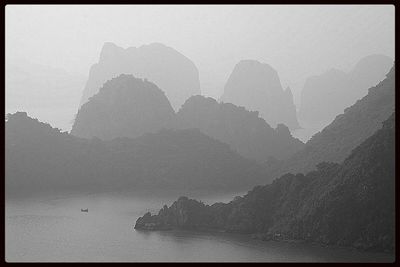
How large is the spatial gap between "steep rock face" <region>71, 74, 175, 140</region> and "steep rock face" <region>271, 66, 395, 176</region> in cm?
3121

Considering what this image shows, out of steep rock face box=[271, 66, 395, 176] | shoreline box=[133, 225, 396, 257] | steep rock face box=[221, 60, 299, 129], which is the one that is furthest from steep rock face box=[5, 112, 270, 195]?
steep rock face box=[221, 60, 299, 129]

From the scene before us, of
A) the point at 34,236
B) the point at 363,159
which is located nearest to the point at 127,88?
the point at 34,236

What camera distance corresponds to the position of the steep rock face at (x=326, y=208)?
48312 mm

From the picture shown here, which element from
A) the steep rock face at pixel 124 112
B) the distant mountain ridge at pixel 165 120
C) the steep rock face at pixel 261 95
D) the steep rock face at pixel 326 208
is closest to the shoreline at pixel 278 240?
the steep rock face at pixel 326 208

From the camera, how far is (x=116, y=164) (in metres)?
89.1

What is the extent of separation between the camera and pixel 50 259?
47.3 m

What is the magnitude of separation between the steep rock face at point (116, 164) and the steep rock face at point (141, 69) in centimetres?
8804

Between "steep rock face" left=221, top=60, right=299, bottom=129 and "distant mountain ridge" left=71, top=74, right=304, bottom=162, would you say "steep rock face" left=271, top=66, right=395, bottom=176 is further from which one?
"steep rock face" left=221, top=60, right=299, bottom=129

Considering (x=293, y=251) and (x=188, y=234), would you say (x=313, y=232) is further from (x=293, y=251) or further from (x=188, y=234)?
(x=188, y=234)

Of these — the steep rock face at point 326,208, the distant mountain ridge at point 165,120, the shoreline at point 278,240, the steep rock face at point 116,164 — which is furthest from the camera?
the distant mountain ridge at point 165,120

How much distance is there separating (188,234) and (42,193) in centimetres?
3231

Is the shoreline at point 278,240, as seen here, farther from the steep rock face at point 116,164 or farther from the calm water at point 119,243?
the steep rock face at point 116,164

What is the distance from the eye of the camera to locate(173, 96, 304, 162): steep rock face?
105562mm

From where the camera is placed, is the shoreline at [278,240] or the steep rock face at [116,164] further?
the steep rock face at [116,164]
